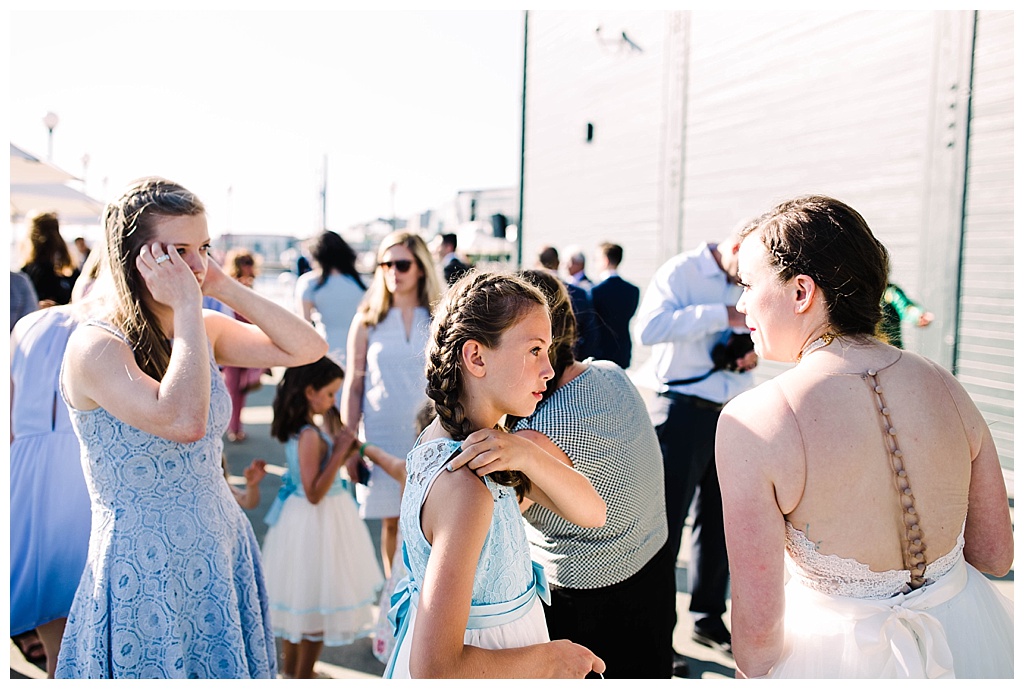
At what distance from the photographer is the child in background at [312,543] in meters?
3.44

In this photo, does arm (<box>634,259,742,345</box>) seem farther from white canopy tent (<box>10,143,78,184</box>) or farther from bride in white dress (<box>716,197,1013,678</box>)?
white canopy tent (<box>10,143,78,184</box>)

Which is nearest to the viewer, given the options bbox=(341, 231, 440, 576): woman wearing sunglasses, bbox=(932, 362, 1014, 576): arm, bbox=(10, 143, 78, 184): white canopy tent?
bbox=(932, 362, 1014, 576): arm

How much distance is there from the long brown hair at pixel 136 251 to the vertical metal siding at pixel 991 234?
546 centimetres

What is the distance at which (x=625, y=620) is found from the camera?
2.31 m

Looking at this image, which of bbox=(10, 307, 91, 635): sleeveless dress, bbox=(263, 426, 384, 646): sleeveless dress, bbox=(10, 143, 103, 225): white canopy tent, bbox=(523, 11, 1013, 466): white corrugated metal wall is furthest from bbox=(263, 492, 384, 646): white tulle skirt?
bbox=(523, 11, 1013, 466): white corrugated metal wall

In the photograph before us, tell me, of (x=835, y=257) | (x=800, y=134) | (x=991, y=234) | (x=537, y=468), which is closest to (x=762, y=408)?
(x=835, y=257)

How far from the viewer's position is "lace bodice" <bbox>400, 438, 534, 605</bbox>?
1.56 meters

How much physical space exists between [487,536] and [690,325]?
2412 millimetres

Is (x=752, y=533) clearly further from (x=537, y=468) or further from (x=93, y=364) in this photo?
(x=93, y=364)

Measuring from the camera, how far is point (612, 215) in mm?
11797

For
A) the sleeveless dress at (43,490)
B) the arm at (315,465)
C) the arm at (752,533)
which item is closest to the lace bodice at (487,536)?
the arm at (752,533)

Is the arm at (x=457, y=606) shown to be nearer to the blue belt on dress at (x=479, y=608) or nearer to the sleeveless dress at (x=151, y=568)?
the blue belt on dress at (x=479, y=608)

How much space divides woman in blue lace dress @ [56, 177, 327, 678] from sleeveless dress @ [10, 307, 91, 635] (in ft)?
1.66

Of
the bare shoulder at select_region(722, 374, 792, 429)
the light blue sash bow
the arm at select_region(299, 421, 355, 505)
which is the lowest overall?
the light blue sash bow
